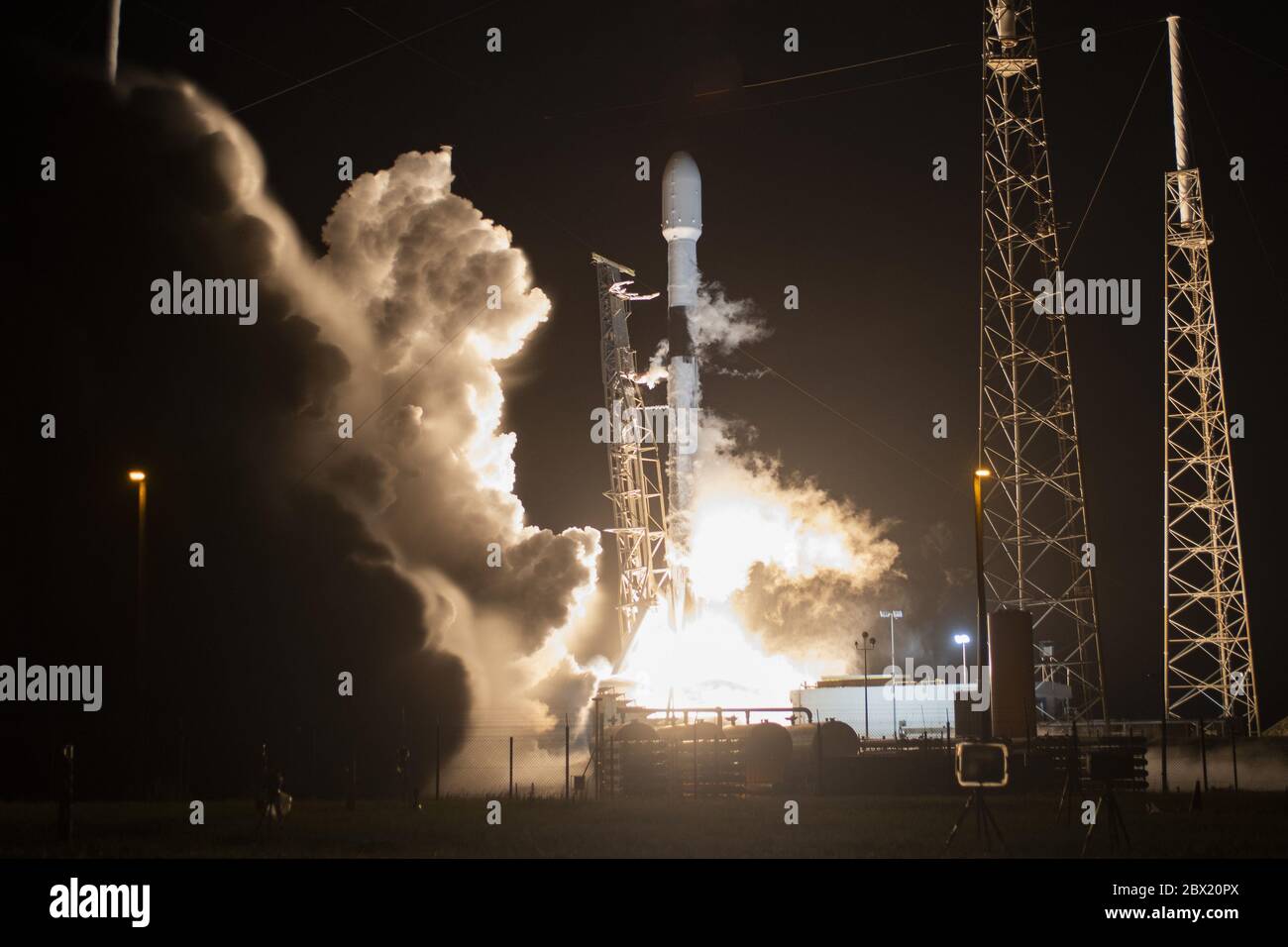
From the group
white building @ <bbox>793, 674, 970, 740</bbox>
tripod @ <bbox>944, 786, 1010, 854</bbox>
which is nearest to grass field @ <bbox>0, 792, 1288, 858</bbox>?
tripod @ <bbox>944, 786, 1010, 854</bbox>

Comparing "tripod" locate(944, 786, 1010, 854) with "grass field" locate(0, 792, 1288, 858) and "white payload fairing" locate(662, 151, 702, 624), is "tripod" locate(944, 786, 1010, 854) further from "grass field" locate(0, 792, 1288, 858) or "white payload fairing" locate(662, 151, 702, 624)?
"white payload fairing" locate(662, 151, 702, 624)

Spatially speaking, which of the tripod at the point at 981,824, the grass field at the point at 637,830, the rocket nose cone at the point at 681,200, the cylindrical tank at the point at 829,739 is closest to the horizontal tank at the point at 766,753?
the cylindrical tank at the point at 829,739

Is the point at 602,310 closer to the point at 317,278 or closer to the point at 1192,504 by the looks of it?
the point at 317,278

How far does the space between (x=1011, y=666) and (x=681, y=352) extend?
113 feet

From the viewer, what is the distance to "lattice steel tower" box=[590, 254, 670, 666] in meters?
77.2

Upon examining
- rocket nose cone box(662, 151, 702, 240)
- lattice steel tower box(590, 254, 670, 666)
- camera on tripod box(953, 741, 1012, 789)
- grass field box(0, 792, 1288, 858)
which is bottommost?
grass field box(0, 792, 1288, 858)

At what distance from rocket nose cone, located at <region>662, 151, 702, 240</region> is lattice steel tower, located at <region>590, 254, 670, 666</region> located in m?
3.90

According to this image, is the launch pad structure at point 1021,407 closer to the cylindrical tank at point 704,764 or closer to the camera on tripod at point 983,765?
the cylindrical tank at point 704,764

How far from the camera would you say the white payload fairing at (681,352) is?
79.7m

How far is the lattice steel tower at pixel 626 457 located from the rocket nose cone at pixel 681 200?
390cm

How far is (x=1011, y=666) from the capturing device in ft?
163

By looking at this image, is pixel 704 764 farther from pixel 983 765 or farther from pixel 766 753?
pixel 983 765

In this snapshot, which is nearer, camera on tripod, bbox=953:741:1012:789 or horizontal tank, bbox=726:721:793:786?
camera on tripod, bbox=953:741:1012:789

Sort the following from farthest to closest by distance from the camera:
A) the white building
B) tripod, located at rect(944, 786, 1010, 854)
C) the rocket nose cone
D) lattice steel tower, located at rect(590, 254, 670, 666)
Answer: the rocket nose cone < lattice steel tower, located at rect(590, 254, 670, 666) < the white building < tripod, located at rect(944, 786, 1010, 854)
